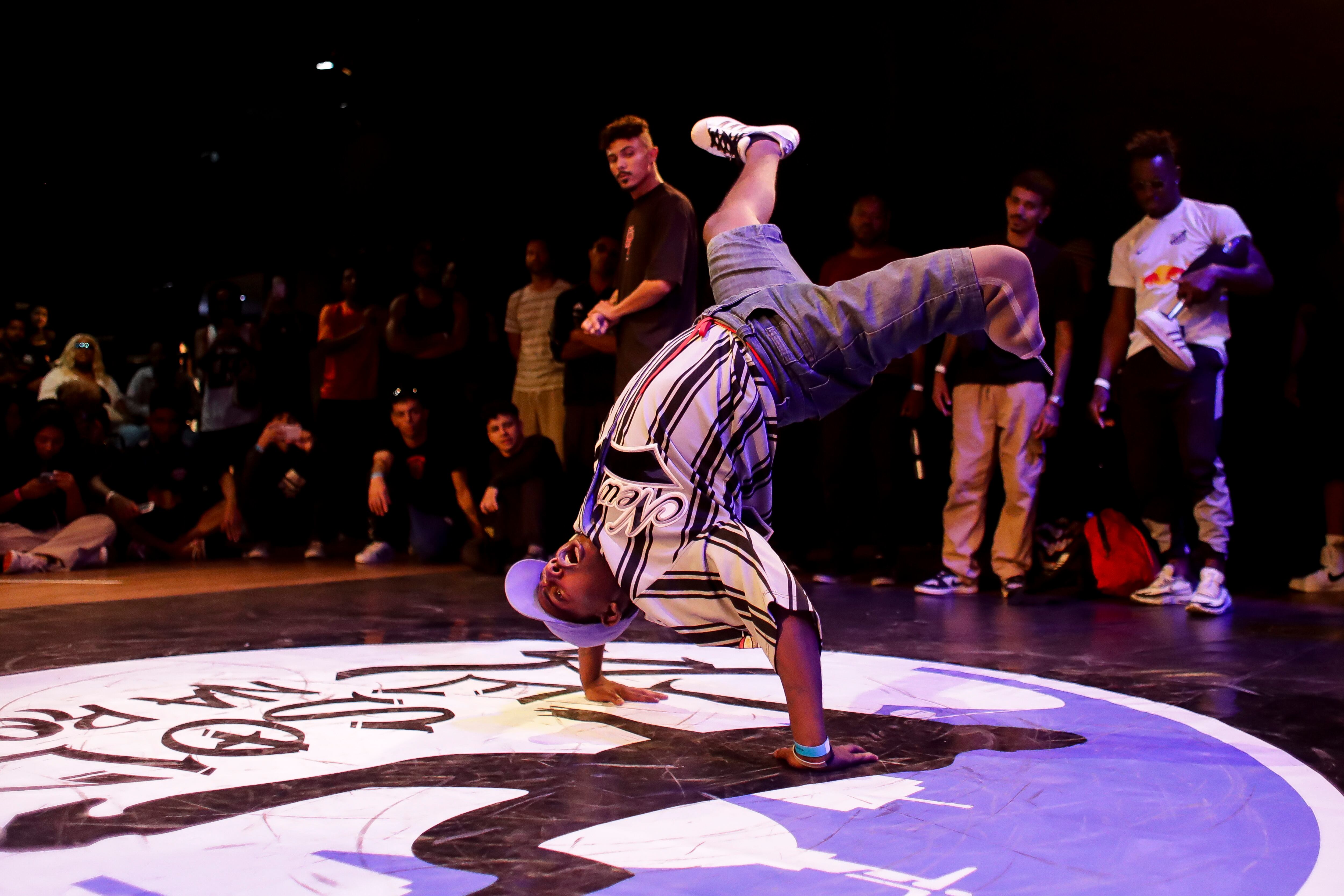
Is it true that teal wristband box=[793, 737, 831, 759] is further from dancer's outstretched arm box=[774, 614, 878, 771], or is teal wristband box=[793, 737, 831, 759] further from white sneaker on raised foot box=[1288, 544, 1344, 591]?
white sneaker on raised foot box=[1288, 544, 1344, 591]

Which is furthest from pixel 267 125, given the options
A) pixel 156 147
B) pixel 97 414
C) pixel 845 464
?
pixel 845 464

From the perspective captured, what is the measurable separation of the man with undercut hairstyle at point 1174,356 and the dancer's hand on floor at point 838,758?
233 cm

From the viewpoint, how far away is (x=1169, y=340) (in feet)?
12.4

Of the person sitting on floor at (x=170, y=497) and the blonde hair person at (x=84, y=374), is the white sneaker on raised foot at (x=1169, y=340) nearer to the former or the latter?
the person sitting on floor at (x=170, y=497)

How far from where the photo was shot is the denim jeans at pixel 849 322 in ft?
6.84

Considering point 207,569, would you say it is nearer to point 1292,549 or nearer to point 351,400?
point 351,400

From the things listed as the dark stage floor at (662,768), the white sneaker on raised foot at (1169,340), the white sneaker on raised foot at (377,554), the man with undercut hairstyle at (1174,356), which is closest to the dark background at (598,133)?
the man with undercut hairstyle at (1174,356)

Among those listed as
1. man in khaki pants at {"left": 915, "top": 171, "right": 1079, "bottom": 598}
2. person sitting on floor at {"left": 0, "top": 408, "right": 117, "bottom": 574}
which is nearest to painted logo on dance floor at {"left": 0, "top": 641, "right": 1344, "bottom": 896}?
man in khaki pants at {"left": 915, "top": 171, "right": 1079, "bottom": 598}

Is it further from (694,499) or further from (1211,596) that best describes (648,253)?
(1211,596)

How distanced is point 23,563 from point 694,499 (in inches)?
179

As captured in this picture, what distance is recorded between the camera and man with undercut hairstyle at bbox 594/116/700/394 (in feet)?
11.7

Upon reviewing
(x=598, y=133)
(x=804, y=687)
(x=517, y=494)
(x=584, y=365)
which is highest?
(x=598, y=133)

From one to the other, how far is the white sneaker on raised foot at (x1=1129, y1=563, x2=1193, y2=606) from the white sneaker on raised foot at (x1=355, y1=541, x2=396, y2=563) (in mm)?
3706

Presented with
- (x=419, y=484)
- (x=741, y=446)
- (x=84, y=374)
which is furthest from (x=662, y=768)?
(x=84, y=374)
